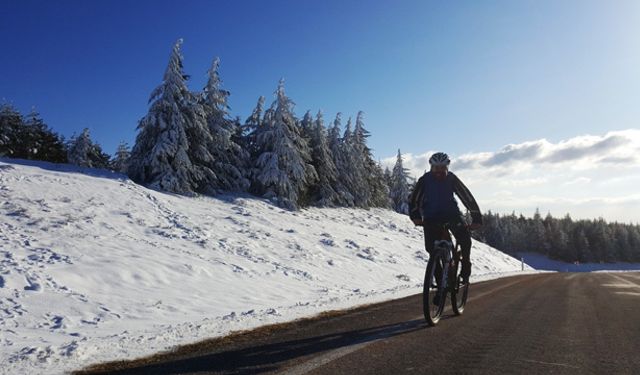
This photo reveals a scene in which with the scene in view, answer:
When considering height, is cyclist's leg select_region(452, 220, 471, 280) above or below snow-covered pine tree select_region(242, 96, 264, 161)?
below

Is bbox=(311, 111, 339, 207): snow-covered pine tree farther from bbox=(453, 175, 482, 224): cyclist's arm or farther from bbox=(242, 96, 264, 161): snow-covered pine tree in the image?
bbox=(453, 175, 482, 224): cyclist's arm

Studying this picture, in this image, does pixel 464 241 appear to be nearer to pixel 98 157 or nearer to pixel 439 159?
pixel 439 159

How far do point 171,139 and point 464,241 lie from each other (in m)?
20.9

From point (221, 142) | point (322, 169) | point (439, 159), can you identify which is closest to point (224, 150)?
point (221, 142)

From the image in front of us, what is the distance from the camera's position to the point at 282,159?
30234 mm

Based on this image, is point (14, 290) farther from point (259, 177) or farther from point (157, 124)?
point (259, 177)

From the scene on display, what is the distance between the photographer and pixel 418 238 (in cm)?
3070

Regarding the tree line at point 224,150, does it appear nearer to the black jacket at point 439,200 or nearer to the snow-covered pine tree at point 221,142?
the snow-covered pine tree at point 221,142

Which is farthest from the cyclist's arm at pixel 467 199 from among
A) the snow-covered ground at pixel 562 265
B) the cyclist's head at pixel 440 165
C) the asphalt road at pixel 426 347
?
the snow-covered ground at pixel 562 265

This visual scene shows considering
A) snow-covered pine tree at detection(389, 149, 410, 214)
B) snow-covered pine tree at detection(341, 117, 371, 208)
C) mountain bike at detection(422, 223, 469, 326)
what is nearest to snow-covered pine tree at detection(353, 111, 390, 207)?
snow-covered pine tree at detection(341, 117, 371, 208)

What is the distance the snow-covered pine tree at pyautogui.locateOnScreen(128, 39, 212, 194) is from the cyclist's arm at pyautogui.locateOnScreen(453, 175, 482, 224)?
19294 mm

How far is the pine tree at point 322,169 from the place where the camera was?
116ft

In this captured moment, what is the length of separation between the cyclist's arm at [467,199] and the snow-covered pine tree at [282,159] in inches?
892

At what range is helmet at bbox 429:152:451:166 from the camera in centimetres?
569
